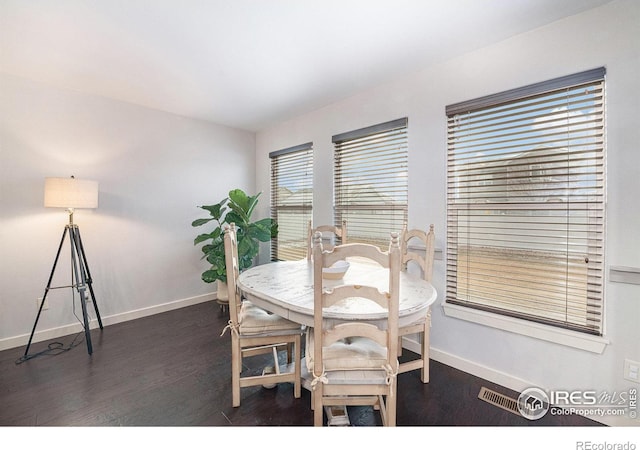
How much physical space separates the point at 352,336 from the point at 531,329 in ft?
4.56

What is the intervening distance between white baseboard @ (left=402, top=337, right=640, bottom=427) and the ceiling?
2.43 m

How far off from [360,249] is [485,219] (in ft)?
4.46

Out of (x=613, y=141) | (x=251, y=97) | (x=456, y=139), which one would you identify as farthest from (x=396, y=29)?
(x=251, y=97)

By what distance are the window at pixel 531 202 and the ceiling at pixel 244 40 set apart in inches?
20.9

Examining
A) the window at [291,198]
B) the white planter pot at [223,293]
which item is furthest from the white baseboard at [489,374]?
the white planter pot at [223,293]

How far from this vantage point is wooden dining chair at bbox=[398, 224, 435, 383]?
1.98 m

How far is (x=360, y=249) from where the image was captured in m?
1.29

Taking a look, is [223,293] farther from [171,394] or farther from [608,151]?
[608,151]

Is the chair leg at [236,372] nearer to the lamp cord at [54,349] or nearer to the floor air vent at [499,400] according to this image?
the floor air vent at [499,400]

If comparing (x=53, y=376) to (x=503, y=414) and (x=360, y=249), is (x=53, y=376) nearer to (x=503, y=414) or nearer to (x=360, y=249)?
(x=360, y=249)

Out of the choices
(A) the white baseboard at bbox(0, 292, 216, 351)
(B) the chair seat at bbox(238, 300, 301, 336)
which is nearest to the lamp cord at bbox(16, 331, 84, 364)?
(A) the white baseboard at bbox(0, 292, 216, 351)

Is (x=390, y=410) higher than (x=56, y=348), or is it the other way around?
(x=390, y=410)

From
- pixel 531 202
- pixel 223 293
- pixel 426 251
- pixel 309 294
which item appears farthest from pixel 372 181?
pixel 223 293

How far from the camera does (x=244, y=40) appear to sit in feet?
6.56
